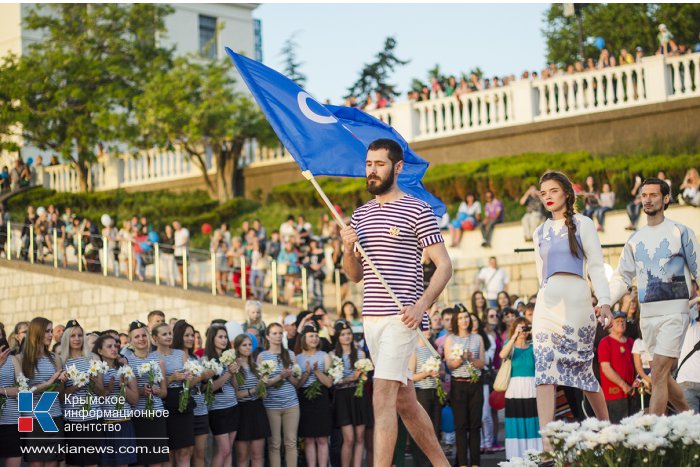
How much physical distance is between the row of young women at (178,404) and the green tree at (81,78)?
21567 mm

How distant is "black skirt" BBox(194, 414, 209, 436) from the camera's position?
1211cm

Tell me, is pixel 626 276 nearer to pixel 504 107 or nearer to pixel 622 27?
pixel 504 107

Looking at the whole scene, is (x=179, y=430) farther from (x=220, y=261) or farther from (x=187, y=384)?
(x=220, y=261)

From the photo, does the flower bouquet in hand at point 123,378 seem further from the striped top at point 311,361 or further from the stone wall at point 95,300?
the stone wall at point 95,300

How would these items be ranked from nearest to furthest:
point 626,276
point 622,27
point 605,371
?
1. point 626,276
2. point 605,371
3. point 622,27

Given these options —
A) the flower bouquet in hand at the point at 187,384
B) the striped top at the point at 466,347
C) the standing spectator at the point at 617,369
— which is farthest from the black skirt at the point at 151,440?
the standing spectator at the point at 617,369

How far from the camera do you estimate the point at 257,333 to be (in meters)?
16.4

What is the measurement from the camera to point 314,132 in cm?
968

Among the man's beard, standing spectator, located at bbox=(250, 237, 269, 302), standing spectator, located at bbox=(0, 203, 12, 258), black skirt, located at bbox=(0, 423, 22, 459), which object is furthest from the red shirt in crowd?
standing spectator, located at bbox=(0, 203, 12, 258)

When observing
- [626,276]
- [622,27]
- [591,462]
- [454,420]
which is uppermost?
[622,27]

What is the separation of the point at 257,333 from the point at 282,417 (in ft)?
11.0

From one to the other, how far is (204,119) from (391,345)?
24.9 m

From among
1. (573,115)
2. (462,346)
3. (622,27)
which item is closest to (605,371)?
(462,346)

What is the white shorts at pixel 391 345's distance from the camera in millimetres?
7586
